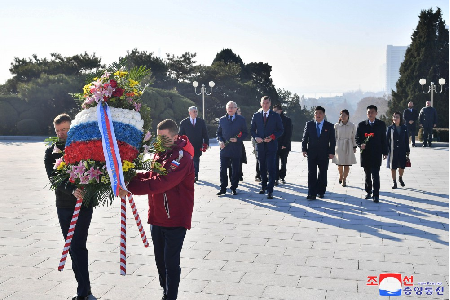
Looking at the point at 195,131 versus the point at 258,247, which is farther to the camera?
the point at 195,131

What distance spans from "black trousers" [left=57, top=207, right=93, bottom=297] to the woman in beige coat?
7883mm

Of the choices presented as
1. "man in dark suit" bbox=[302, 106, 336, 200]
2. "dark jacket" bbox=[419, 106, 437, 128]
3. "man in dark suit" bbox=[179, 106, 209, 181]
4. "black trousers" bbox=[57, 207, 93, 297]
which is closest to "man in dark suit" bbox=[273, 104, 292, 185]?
"man in dark suit" bbox=[179, 106, 209, 181]

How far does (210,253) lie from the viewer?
A: 6.50 metres

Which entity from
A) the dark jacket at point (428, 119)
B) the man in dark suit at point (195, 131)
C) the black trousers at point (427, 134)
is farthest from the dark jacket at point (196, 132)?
the black trousers at point (427, 134)

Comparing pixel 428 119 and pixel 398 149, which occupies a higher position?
pixel 428 119

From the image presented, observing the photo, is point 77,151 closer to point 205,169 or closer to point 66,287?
point 66,287

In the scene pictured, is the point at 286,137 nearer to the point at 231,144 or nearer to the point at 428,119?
the point at 231,144

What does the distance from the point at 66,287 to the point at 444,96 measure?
140 ft

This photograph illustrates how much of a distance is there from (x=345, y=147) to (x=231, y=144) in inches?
107

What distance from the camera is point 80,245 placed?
4941 millimetres

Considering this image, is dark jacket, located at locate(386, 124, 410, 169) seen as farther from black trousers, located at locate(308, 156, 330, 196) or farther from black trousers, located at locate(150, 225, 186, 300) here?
black trousers, located at locate(150, 225, 186, 300)

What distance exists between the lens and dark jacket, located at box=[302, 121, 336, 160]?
405 inches

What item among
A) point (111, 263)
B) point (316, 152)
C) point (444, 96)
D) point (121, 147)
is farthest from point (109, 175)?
point (444, 96)

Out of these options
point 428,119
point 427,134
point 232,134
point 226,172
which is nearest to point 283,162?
point 232,134
